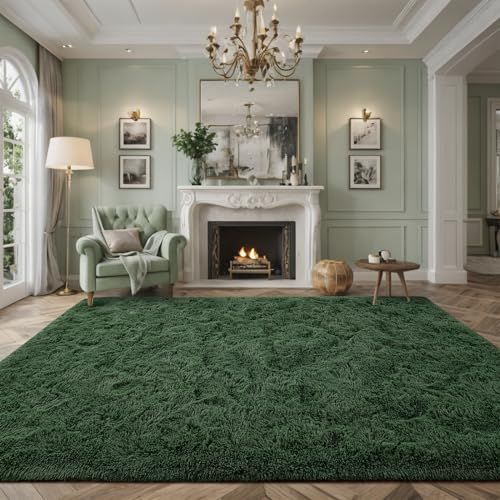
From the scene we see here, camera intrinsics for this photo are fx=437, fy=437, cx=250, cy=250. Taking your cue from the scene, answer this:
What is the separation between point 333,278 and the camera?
15.0 feet

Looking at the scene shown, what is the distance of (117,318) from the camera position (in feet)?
11.9

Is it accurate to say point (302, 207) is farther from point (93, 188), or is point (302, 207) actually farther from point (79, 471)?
point (79, 471)

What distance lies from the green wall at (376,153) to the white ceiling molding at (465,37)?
349 mm

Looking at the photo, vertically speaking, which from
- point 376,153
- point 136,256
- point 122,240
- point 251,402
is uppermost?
point 376,153

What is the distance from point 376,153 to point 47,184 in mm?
3973

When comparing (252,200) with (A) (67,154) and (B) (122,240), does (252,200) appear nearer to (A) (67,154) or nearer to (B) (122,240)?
(B) (122,240)

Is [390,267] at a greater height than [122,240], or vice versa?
[122,240]

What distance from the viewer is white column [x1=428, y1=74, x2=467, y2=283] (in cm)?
534

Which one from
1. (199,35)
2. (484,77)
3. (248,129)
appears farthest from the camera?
(484,77)

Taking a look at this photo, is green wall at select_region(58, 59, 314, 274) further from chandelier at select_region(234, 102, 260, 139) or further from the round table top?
the round table top

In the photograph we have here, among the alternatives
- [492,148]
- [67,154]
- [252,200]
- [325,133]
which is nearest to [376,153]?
[325,133]

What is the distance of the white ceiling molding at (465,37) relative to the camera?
3.93 metres

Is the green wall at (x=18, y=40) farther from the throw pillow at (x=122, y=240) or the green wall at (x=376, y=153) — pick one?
the green wall at (x=376, y=153)

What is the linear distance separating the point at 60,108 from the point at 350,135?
360 cm
